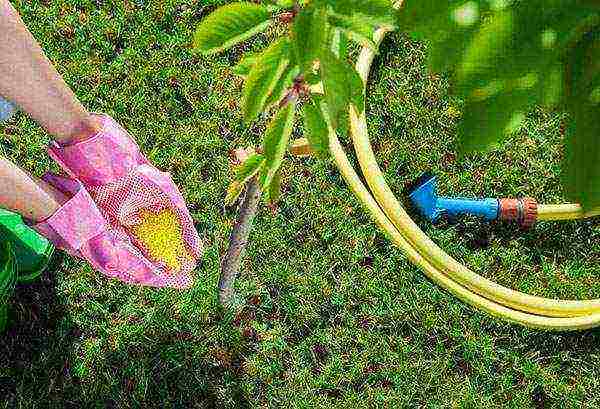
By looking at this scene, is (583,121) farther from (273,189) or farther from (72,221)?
(72,221)

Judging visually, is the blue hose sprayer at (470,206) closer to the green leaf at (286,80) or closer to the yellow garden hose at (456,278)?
the yellow garden hose at (456,278)

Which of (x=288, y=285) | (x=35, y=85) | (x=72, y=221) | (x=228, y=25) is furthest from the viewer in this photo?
(x=288, y=285)

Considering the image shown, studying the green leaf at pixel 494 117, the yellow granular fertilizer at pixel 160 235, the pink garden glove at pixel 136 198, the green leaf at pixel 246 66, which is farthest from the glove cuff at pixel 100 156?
the green leaf at pixel 494 117

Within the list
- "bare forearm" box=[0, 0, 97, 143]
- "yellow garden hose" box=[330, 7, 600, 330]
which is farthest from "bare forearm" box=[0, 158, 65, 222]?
"yellow garden hose" box=[330, 7, 600, 330]

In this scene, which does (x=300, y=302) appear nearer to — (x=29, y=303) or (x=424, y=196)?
(x=424, y=196)

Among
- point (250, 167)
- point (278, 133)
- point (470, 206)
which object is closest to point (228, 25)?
point (278, 133)

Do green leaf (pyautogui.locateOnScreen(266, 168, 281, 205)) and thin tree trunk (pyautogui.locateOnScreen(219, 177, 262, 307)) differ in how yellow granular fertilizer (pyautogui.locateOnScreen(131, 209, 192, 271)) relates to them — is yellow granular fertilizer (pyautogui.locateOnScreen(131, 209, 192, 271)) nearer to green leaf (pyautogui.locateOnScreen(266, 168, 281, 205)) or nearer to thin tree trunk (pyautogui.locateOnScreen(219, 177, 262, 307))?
thin tree trunk (pyautogui.locateOnScreen(219, 177, 262, 307))

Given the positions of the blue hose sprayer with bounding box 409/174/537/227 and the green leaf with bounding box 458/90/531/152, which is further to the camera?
the blue hose sprayer with bounding box 409/174/537/227
